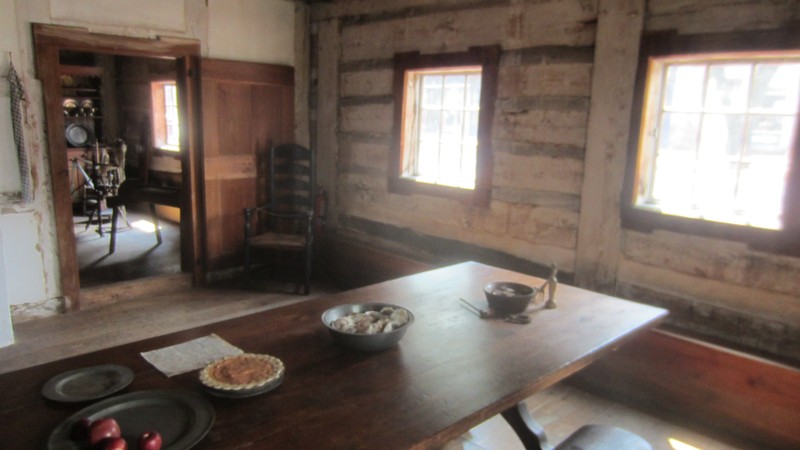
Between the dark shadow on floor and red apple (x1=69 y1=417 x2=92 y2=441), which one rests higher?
red apple (x1=69 y1=417 x2=92 y2=441)

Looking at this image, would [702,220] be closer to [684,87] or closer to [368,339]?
[684,87]

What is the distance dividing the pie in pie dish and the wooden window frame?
2.47 metres

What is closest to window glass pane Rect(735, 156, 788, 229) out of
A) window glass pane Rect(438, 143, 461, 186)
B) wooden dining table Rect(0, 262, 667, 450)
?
wooden dining table Rect(0, 262, 667, 450)

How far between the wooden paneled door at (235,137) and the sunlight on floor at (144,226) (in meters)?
2.45

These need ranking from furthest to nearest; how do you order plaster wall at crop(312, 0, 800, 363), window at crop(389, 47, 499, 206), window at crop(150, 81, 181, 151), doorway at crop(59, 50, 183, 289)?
window at crop(150, 81, 181, 151) → doorway at crop(59, 50, 183, 289) → window at crop(389, 47, 499, 206) → plaster wall at crop(312, 0, 800, 363)

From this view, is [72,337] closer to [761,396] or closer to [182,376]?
[182,376]

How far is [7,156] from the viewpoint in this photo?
3764mm

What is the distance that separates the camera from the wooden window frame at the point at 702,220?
267 centimetres

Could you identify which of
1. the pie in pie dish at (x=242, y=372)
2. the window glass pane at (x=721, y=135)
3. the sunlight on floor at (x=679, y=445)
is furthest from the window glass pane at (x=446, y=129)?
the pie in pie dish at (x=242, y=372)

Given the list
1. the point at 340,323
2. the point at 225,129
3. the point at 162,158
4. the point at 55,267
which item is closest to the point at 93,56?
the point at 162,158

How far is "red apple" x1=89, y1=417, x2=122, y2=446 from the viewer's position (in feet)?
3.95

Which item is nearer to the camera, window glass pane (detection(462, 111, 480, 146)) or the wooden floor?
the wooden floor

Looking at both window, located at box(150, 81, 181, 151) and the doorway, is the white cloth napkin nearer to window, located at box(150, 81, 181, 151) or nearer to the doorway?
the doorway

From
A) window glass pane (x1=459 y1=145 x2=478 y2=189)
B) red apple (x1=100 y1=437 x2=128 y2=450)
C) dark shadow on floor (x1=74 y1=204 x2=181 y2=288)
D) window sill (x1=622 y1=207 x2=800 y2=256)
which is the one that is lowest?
dark shadow on floor (x1=74 y1=204 x2=181 y2=288)
